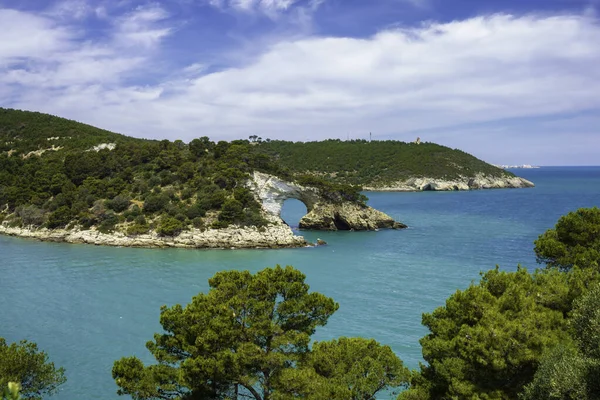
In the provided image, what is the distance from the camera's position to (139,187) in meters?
51.6

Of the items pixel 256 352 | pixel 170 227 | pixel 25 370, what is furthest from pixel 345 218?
pixel 25 370

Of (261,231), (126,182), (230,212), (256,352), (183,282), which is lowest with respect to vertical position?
(183,282)

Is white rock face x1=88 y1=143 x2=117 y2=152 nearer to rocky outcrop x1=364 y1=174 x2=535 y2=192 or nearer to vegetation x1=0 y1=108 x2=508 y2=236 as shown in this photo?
vegetation x1=0 y1=108 x2=508 y2=236

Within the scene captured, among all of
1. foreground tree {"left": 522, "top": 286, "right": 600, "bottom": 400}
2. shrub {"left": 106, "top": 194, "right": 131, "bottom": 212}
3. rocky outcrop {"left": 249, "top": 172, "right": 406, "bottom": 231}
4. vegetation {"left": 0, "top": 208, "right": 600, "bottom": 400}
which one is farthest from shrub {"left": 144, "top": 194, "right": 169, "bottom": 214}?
foreground tree {"left": 522, "top": 286, "right": 600, "bottom": 400}

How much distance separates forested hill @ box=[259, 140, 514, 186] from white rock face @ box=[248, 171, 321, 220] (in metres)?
73.5

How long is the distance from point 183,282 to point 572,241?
23.6m

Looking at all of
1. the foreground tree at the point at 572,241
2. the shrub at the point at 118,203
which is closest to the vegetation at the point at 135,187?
the shrub at the point at 118,203

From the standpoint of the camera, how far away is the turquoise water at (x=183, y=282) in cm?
2059

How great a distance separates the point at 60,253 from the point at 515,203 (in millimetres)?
83737

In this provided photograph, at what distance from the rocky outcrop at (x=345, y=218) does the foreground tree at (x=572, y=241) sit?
124 feet

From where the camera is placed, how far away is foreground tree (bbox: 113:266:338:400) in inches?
455

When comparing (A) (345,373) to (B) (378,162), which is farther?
(B) (378,162)

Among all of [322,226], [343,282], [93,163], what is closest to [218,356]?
[343,282]

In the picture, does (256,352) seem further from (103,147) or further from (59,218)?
(103,147)
